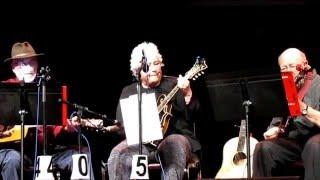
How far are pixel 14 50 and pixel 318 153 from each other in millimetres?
3394

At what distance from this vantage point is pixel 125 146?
18.7 ft

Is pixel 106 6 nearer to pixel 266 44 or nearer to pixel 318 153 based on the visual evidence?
pixel 266 44

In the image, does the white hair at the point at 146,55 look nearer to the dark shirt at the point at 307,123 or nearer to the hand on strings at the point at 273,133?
the hand on strings at the point at 273,133

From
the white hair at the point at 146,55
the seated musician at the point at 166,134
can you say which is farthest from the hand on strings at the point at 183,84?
the white hair at the point at 146,55

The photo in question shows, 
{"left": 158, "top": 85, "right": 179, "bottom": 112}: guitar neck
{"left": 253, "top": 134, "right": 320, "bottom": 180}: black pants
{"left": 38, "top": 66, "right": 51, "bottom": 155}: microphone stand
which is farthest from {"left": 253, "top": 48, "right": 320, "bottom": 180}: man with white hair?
{"left": 38, "top": 66, "right": 51, "bottom": 155}: microphone stand

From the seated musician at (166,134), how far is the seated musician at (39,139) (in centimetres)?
58

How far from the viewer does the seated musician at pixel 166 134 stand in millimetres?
5418

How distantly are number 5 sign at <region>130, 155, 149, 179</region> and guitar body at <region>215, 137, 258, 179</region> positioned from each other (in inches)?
46.5

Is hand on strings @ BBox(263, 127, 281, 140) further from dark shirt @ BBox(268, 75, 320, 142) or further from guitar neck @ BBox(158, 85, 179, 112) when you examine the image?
guitar neck @ BBox(158, 85, 179, 112)

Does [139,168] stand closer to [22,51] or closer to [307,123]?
[307,123]

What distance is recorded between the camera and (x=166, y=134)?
5820mm

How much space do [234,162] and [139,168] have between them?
141 cm

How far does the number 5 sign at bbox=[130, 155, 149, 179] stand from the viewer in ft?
15.9

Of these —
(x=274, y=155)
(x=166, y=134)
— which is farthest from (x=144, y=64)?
(x=274, y=155)
